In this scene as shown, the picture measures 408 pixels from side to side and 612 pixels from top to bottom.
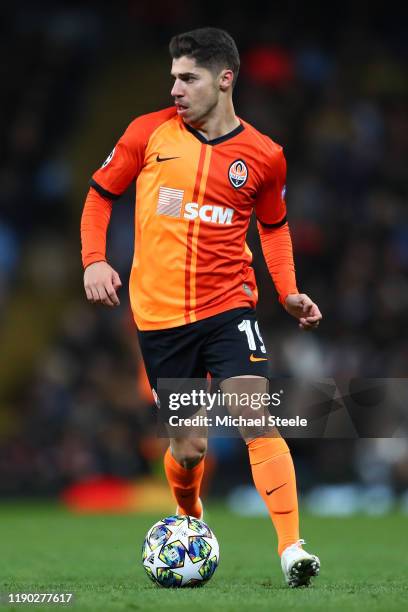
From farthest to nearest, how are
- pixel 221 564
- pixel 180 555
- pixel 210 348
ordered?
pixel 221 564 < pixel 210 348 < pixel 180 555

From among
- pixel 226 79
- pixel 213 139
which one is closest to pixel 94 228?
pixel 213 139

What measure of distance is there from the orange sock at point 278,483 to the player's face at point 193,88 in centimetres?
141

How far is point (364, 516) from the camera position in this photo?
1032 cm

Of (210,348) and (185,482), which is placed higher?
(210,348)

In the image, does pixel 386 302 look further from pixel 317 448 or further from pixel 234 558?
pixel 234 558

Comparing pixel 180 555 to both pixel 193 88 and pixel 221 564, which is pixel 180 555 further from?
pixel 193 88

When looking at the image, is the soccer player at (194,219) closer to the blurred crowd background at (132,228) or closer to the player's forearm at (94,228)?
the player's forearm at (94,228)

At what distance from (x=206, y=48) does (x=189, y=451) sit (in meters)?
1.74

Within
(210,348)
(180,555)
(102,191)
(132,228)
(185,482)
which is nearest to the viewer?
(180,555)

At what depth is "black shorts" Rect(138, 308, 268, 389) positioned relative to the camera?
16.5 ft

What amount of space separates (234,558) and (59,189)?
323 inches

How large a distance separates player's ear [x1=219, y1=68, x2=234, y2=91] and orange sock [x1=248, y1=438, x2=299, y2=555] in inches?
59.0

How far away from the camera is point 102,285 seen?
495cm

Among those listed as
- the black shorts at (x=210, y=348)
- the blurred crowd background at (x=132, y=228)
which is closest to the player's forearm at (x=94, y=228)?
the black shorts at (x=210, y=348)
